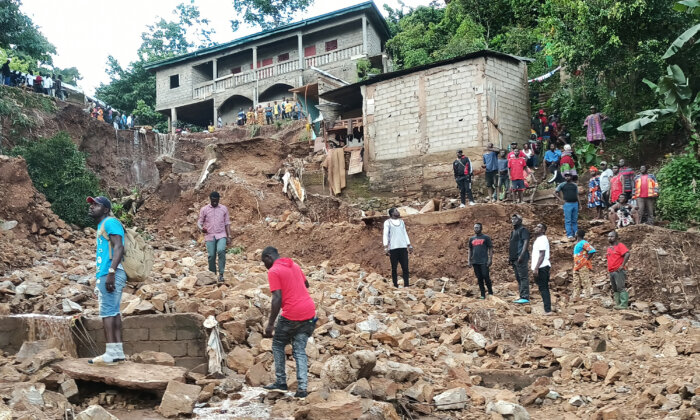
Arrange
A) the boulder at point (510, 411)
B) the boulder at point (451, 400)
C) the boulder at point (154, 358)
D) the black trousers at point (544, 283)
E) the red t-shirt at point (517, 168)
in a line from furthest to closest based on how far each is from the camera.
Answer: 1. the red t-shirt at point (517, 168)
2. the black trousers at point (544, 283)
3. the boulder at point (154, 358)
4. the boulder at point (451, 400)
5. the boulder at point (510, 411)

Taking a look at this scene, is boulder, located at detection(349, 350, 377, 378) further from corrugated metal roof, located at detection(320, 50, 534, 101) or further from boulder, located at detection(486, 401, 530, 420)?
corrugated metal roof, located at detection(320, 50, 534, 101)

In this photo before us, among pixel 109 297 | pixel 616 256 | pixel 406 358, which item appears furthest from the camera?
pixel 616 256

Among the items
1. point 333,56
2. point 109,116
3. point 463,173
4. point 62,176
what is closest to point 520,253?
point 463,173

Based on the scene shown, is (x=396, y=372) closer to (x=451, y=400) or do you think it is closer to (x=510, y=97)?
(x=451, y=400)

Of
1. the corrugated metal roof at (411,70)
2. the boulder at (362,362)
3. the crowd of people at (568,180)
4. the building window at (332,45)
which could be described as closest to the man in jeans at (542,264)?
the crowd of people at (568,180)

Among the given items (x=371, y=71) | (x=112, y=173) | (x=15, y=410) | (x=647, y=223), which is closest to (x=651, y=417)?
(x=15, y=410)

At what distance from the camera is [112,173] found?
25.3m

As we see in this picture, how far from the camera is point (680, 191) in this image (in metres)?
13.4

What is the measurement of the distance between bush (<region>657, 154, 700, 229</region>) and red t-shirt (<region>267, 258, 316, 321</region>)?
10.6 m

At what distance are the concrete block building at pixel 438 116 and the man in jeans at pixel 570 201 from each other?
17.7ft

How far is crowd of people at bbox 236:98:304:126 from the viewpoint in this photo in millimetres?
27688

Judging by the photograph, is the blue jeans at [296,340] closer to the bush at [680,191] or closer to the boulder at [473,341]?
the boulder at [473,341]

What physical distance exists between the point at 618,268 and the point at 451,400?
5.17 metres

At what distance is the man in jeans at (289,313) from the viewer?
5176mm
